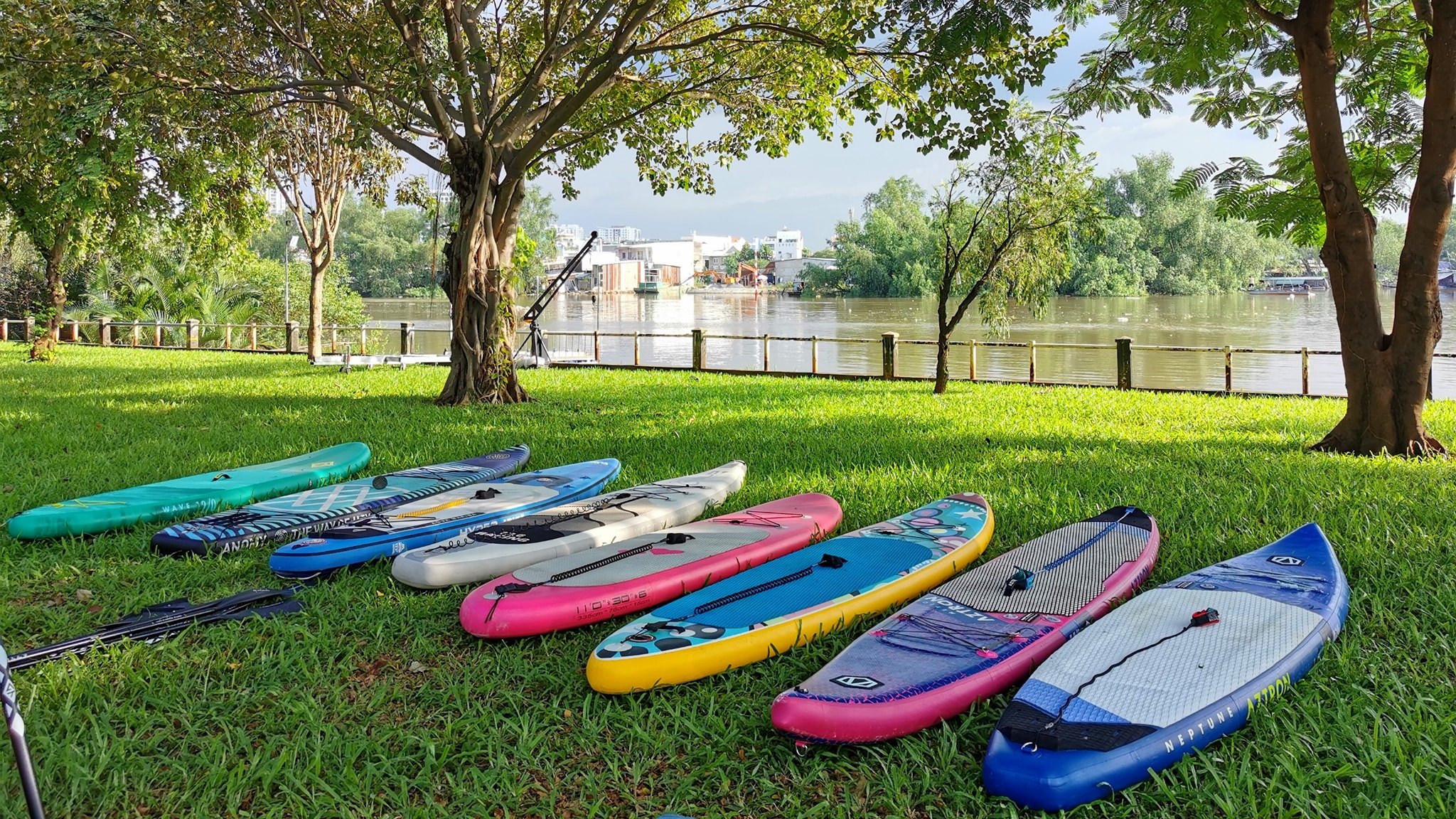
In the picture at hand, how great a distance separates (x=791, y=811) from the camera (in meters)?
1.95

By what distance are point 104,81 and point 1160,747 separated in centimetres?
919

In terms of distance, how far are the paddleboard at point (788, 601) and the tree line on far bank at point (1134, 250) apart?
34697mm

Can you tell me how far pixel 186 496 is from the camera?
4516mm

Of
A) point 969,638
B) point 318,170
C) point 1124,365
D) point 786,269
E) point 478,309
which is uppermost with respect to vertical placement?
point 786,269

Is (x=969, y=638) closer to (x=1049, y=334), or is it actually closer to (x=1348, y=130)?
(x=1348, y=130)

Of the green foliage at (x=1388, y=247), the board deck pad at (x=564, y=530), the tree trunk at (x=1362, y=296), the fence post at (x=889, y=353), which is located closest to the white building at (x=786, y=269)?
the green foliage at (x=1388, y=247)

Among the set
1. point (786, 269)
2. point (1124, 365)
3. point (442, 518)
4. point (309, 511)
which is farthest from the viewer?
point (786, 269)

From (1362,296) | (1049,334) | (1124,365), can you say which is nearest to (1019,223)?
(1124,365)

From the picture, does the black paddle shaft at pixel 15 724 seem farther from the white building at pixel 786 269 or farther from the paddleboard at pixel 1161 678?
the white building at pixel 786 269

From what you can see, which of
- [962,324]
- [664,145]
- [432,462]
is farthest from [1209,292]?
[432,462]

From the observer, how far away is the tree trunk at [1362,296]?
18.3ft

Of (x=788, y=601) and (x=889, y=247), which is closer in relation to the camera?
(x=788, y=601)

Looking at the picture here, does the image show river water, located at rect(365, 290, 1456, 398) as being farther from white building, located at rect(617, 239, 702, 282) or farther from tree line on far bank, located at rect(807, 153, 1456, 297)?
white building, located at rect(617, 239, 702, 282)

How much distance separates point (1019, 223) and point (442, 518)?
8.41m
